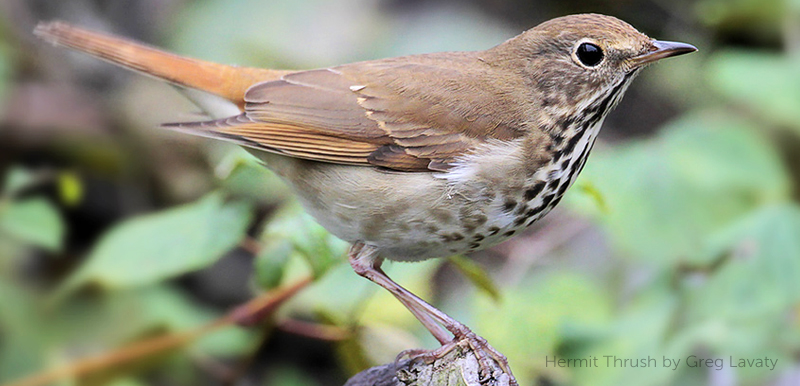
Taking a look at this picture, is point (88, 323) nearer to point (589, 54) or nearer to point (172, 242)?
point (172, 242)

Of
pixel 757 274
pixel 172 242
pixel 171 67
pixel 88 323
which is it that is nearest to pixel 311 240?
pixel 172 242

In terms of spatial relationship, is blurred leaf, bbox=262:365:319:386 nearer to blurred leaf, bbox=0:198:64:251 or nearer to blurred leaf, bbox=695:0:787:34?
blurred leaf, bbox=0:198:64:251

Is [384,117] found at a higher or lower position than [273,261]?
higher

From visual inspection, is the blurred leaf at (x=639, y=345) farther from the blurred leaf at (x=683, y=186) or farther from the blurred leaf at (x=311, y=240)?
the blurred leaf at (x=311, y=240)

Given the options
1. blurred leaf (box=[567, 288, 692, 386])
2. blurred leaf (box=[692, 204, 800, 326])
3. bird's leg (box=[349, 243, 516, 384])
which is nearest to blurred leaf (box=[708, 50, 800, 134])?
blurred leaf (box=[692, 204, 800, 326])

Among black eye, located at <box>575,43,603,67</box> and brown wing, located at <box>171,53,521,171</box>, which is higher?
black eye, located at <box>575,43,603,67</box>

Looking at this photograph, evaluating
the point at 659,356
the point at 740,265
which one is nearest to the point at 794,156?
the point at 740,265

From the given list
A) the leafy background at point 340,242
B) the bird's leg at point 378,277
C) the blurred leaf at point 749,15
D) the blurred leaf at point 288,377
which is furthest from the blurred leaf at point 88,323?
the blurred leaf at point 749,15
